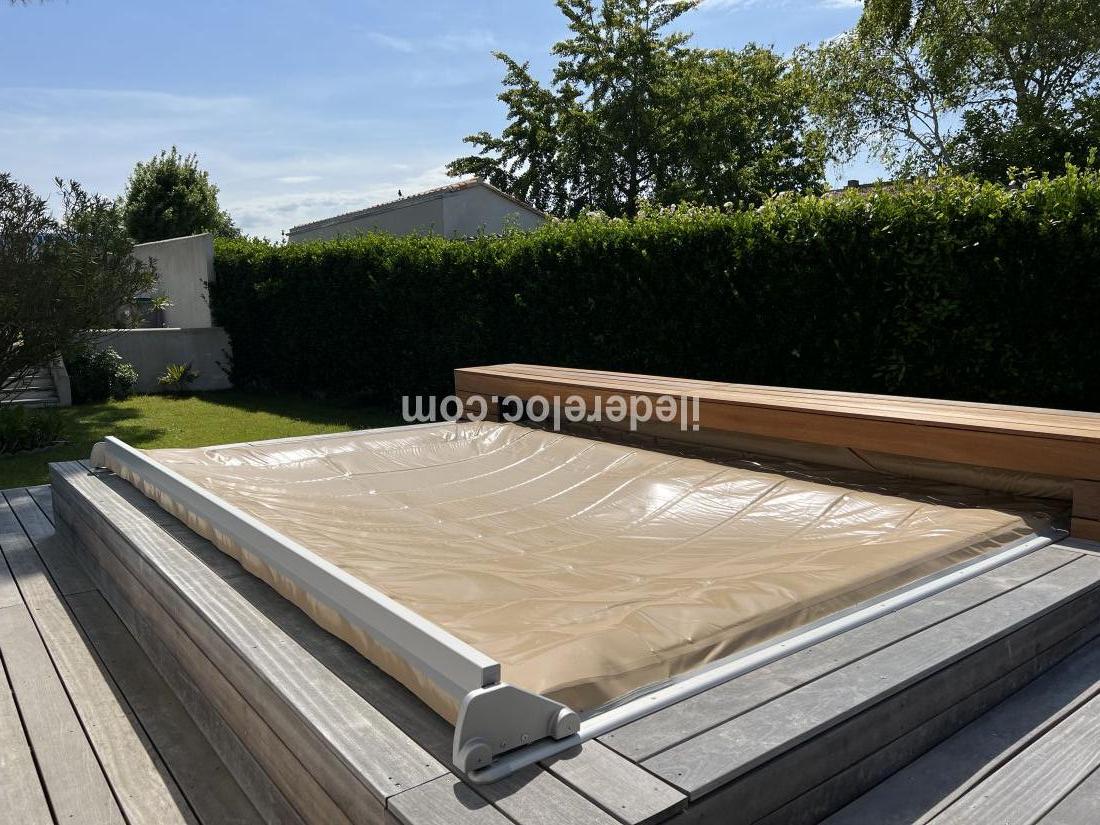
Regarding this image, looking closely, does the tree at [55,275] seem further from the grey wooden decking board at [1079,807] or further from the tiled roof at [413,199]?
the grey wooden decking board at [1079,807]

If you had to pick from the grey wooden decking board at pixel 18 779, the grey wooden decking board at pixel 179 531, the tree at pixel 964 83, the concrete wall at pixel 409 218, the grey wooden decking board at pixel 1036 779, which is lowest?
the grey wooden decking board at pixel 18 779

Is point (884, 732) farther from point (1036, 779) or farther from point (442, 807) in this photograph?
point (442, 807)

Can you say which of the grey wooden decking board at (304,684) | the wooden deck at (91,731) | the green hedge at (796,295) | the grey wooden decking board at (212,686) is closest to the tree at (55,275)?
the green hedge at (796,295)

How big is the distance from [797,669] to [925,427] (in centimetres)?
141

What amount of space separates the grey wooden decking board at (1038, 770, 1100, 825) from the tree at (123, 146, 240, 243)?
20.6m

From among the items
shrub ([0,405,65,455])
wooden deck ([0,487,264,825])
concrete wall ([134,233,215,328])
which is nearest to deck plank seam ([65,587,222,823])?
wooden deck ([0,487,264,825])

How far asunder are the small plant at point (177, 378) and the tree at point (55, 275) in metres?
3.02

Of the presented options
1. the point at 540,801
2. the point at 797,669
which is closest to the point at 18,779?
the point at 540,801

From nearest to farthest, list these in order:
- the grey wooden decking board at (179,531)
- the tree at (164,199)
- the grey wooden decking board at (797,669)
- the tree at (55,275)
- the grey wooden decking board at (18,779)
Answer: the grey wooden decking board at (797,669) → the grey wooden decking board at (18,779) → the grey wooden decking board at (179,531) → the tree at (55,275) → the tree at (164,199)

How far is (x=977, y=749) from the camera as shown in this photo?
155 centimetres

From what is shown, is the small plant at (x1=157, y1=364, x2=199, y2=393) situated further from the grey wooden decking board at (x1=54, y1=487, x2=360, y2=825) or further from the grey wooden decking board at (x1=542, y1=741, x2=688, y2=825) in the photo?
the grey wooden decking board at (x1=542, y1=741, x2=688, y2=825)

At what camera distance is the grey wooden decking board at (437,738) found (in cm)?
108

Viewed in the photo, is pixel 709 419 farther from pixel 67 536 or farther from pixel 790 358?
pixel 67 536

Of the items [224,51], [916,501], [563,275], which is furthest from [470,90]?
[916,501]
